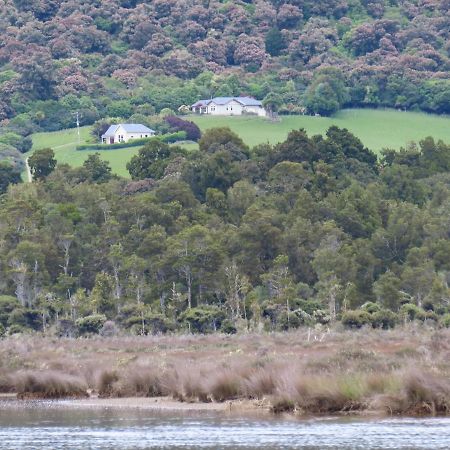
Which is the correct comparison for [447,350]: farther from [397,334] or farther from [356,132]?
[356,132]

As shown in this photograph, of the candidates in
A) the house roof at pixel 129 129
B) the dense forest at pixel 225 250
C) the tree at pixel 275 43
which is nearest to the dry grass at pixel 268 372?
the dense forest at pixel 225 250

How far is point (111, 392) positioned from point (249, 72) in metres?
149

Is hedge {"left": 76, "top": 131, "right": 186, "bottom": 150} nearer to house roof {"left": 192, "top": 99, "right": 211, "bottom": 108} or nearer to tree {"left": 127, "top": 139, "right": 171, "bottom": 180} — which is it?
house roof {"left": 192, "top": 99, "right": 211, "bottom": 108}

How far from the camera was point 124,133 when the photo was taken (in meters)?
144

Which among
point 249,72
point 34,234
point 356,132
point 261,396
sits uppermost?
point 249,72

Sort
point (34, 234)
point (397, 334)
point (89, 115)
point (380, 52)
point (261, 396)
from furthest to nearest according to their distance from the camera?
point (380, 52) < point (89, 115) < point (34, 234) < point (397, 334) < point (261, 396)

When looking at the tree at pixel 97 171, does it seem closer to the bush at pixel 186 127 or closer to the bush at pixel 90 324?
the bush at pixel 186 127

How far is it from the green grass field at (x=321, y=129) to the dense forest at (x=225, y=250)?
31.7 meters

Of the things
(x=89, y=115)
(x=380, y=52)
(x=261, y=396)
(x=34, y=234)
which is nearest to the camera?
(x=261, y=396)

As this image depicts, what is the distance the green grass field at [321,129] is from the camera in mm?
139750

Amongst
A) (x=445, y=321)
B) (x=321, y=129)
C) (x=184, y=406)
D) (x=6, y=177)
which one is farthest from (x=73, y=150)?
(x=184, y=406)

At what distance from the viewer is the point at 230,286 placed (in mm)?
76438

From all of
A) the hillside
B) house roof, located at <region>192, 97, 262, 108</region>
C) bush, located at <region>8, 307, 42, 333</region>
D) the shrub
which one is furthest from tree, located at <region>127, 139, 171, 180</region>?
house roof, located at <region>192, 97, 262, 108</region>

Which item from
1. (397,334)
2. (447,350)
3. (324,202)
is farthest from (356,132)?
(447,350)
